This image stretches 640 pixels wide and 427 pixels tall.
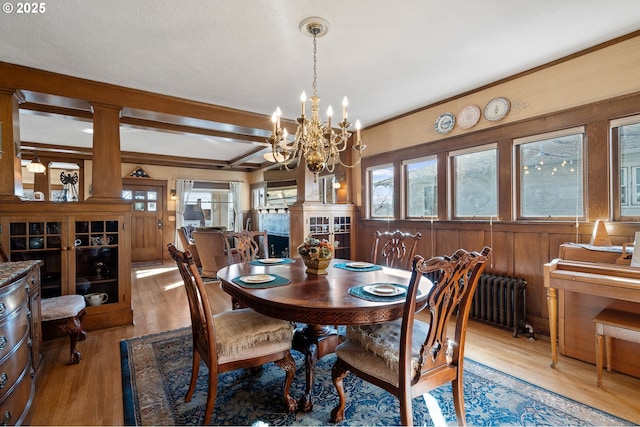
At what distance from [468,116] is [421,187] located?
1.05 metres

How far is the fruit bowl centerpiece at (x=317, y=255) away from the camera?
6.91 ft

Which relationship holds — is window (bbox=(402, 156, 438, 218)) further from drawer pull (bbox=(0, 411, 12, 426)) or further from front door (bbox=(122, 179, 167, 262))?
front door (bbox=(122, 179, 167, 262))

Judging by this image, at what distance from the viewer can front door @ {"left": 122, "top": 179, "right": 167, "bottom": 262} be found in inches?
279

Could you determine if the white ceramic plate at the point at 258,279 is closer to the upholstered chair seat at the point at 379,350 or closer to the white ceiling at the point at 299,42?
the upholstered chair seat at the point at 379,350

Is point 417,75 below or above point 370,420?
above

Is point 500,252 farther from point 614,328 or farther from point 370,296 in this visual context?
point 370,296

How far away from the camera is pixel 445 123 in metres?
3.63

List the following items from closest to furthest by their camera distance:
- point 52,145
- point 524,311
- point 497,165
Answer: point 524,311
point 497,165
point 52,145

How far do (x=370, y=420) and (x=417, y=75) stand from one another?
2952 millimetres

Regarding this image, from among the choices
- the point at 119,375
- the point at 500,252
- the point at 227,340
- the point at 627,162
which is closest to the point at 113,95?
the point at 119,375

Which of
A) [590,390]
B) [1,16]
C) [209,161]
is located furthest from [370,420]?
[209,161]

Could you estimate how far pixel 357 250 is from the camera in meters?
4.92

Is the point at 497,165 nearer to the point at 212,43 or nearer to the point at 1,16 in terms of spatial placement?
the point at 212,43

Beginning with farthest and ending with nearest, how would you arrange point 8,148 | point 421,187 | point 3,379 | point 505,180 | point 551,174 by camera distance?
point 421,187, point 505,180, point 551,174, point 8,148, point 3,379
